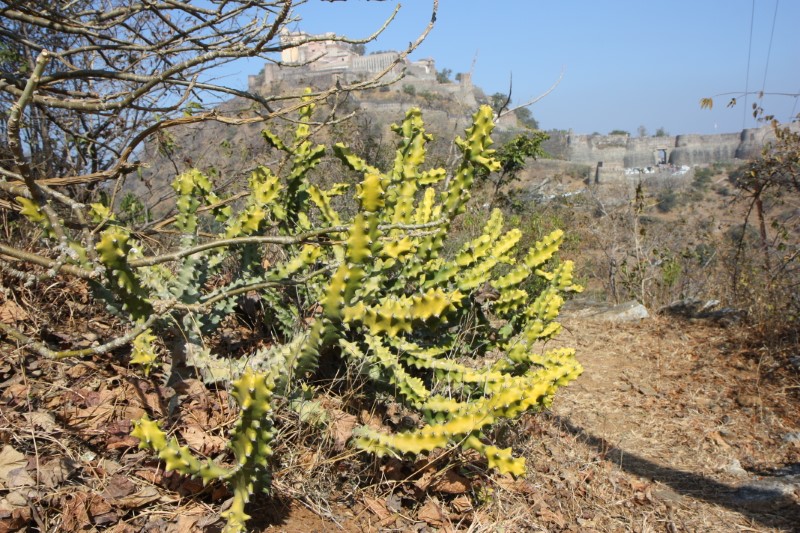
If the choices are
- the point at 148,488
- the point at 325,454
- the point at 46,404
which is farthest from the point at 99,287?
the point at 325,454

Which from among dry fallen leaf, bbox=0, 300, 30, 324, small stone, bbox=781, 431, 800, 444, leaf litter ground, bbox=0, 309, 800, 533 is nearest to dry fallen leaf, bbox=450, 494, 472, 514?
leaf litter ground, bbox=0, 309, 800, 533

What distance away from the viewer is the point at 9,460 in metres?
1.96

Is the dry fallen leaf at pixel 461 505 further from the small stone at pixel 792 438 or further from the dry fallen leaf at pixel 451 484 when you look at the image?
the small stone at pixel 792 438

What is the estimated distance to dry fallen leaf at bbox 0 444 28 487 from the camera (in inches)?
75.7

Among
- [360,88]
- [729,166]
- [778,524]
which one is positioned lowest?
[778,524]

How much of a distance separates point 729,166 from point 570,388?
49.5 meters

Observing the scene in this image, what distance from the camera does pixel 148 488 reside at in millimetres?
2057

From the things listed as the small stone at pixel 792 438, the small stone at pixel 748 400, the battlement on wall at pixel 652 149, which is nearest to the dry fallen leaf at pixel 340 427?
the small stone at pixel 792 438

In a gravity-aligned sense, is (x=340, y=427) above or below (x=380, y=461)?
above

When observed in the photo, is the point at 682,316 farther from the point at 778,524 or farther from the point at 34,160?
the point at 34,160

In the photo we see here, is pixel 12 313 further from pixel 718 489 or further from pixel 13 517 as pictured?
pixel 718 489

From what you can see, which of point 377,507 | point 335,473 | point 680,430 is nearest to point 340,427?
point 335,473

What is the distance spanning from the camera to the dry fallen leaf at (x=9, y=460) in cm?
192

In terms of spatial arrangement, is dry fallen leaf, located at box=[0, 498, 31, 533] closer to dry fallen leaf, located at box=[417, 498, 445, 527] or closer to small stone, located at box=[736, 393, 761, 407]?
dry fallen leaf, located at box=[417, 498, 445, 527]
